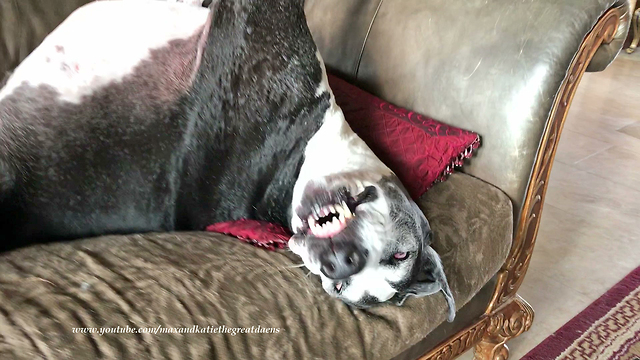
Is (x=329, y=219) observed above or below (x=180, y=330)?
above

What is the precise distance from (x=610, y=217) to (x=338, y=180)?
1808 millimetres

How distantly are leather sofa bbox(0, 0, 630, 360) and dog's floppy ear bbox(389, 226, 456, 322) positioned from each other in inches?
0.9

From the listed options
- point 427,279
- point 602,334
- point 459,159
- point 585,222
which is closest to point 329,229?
point 427,279

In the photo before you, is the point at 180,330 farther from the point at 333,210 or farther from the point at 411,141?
the point at 411,141

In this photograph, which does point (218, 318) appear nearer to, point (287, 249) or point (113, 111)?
point (287, 249)

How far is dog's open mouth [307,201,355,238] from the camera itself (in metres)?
0.96

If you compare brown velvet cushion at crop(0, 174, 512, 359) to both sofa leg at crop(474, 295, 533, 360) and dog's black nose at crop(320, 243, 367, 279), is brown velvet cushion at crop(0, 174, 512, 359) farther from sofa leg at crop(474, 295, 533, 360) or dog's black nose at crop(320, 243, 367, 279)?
→ sofa leg at crop(474, 295, 533, 360)

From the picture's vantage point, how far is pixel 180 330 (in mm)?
815

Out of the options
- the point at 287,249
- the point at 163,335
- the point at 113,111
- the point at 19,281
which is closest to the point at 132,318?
the point at 163,335

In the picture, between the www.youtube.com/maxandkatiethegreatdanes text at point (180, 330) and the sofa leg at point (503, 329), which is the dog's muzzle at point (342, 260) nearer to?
the www.youtube.com/maxandkatiethegreatdanes text at point (180, 330)

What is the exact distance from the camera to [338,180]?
3.29 feet

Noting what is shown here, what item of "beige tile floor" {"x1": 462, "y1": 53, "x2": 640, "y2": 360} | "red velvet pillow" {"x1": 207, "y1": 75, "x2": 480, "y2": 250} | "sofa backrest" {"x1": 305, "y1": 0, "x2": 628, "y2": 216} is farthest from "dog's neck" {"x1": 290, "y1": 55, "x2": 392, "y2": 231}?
"beige tile floor" {"x1": 462, "y1": 53, "x2": 640, "y2": 360}

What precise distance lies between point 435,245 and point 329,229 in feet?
0.89

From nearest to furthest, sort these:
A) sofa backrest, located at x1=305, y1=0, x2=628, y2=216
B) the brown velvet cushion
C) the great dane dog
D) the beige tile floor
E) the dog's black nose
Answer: the brown velvet cushion
the dog's black nose
the great dane dog
sofa backrest, located at x1=305, y1=0, x2=628, y2=216
the beige tile floor
